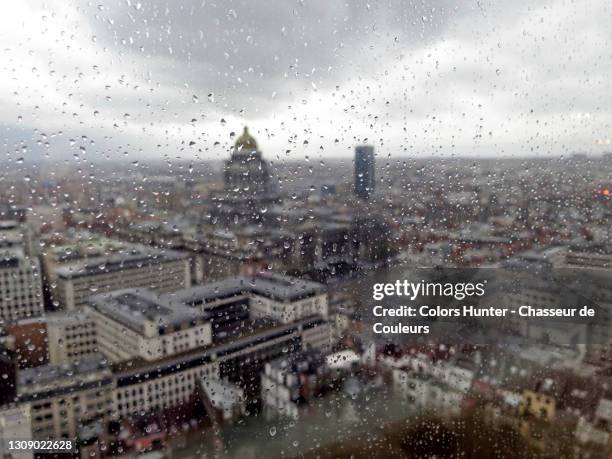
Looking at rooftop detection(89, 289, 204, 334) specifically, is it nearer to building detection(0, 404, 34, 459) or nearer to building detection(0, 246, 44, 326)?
building detection(0, 246, 44, 326)

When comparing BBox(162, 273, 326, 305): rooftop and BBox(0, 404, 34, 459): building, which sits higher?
BBox(162, 273, 326, 305): rooftop

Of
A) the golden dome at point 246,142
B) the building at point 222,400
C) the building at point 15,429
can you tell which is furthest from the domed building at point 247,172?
the building at point 15,429

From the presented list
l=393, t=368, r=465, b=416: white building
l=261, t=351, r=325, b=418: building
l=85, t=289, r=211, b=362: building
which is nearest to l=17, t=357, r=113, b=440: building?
l=85, t=289, r=211, b=362: building

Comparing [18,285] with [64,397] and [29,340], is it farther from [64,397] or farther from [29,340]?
[64,397]

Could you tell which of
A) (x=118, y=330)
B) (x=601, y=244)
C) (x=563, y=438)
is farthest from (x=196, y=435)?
(x=601, y=244)

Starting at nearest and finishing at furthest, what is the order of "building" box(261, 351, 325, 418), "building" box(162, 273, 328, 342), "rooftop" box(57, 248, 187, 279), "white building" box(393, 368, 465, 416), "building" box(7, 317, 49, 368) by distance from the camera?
"building" box(7, 317, 49, 368) < "rooftop" box(57, 248, 187, 279) < "building" box(261, 351, 325, 418) < "building" box(162, 273, 328, 342) < "white building" box(393, 368, 465, 416)

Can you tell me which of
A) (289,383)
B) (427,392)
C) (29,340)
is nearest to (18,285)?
(29,340)

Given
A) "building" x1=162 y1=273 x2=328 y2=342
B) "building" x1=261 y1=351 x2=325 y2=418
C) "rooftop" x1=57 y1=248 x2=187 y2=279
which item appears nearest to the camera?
"rooftop" x1=57 y1=248 x2=187 y2=279
